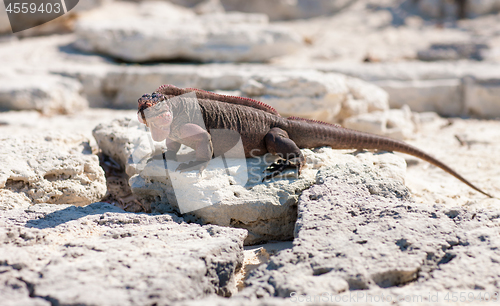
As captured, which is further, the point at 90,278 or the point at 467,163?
the point at 467,163

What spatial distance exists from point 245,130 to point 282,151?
0.43 m

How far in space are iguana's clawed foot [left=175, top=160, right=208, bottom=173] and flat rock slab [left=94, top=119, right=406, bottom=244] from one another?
5cm

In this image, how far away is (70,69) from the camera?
852cm

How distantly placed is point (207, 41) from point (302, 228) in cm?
793

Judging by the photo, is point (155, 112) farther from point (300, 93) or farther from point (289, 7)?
point (289, 7)

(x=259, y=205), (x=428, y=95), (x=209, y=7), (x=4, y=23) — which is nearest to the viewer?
(x=259, y=205)

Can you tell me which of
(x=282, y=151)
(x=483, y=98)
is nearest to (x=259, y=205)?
(x=282, y=151)

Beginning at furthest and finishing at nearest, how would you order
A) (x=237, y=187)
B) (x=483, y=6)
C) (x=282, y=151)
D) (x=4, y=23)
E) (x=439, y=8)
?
(x=439, y=8), (x=483, y=6), (x=4, y=23), (x=282, y=151), (x=237, y=187)

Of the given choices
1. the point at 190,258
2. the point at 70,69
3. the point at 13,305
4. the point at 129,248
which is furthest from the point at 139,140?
the point at 70,69

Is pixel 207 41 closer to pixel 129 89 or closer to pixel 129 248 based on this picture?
pixel 129 89

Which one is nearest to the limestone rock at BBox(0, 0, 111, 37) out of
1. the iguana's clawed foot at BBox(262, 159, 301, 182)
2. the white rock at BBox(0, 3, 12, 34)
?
the white rock at BBox(0, 3, 12, 34)

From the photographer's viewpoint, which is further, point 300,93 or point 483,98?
point 483,98

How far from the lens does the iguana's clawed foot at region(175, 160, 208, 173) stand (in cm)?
338

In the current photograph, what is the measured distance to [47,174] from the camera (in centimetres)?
352
